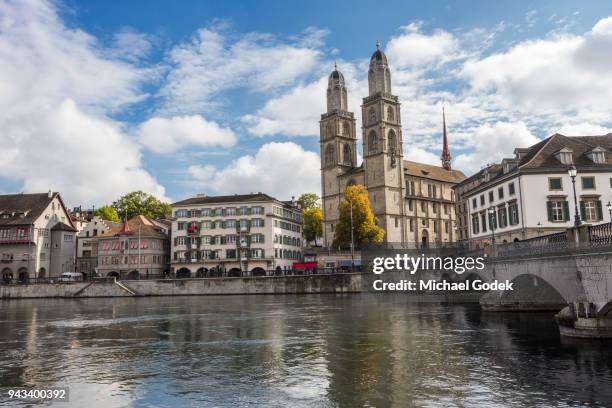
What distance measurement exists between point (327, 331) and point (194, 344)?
8.43 m

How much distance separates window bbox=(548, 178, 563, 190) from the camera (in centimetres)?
5109

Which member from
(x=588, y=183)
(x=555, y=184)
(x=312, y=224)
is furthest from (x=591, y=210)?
(x=312, y=224)

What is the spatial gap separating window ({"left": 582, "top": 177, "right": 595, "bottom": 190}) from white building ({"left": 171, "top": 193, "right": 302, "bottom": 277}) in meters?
57.3

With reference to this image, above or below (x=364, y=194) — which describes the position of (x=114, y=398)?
below

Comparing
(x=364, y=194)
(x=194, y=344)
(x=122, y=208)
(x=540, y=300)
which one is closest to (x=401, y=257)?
(x=364, y=194)

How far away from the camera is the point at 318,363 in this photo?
22.7 metres

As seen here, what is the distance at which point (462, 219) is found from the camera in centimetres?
9900

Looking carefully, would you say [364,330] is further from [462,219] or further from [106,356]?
[462,219]

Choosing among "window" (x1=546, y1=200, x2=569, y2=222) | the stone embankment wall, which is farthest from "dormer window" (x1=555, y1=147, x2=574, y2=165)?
the stone embankment wall

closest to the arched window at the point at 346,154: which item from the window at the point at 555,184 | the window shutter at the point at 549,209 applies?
the window at the point at 555,184

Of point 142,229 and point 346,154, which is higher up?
point 346,154

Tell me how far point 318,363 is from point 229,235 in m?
77.7

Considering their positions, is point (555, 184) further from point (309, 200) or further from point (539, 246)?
point (309, 200)

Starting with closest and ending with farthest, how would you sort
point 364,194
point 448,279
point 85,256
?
point 448,279
point 364,194
point 85,256
